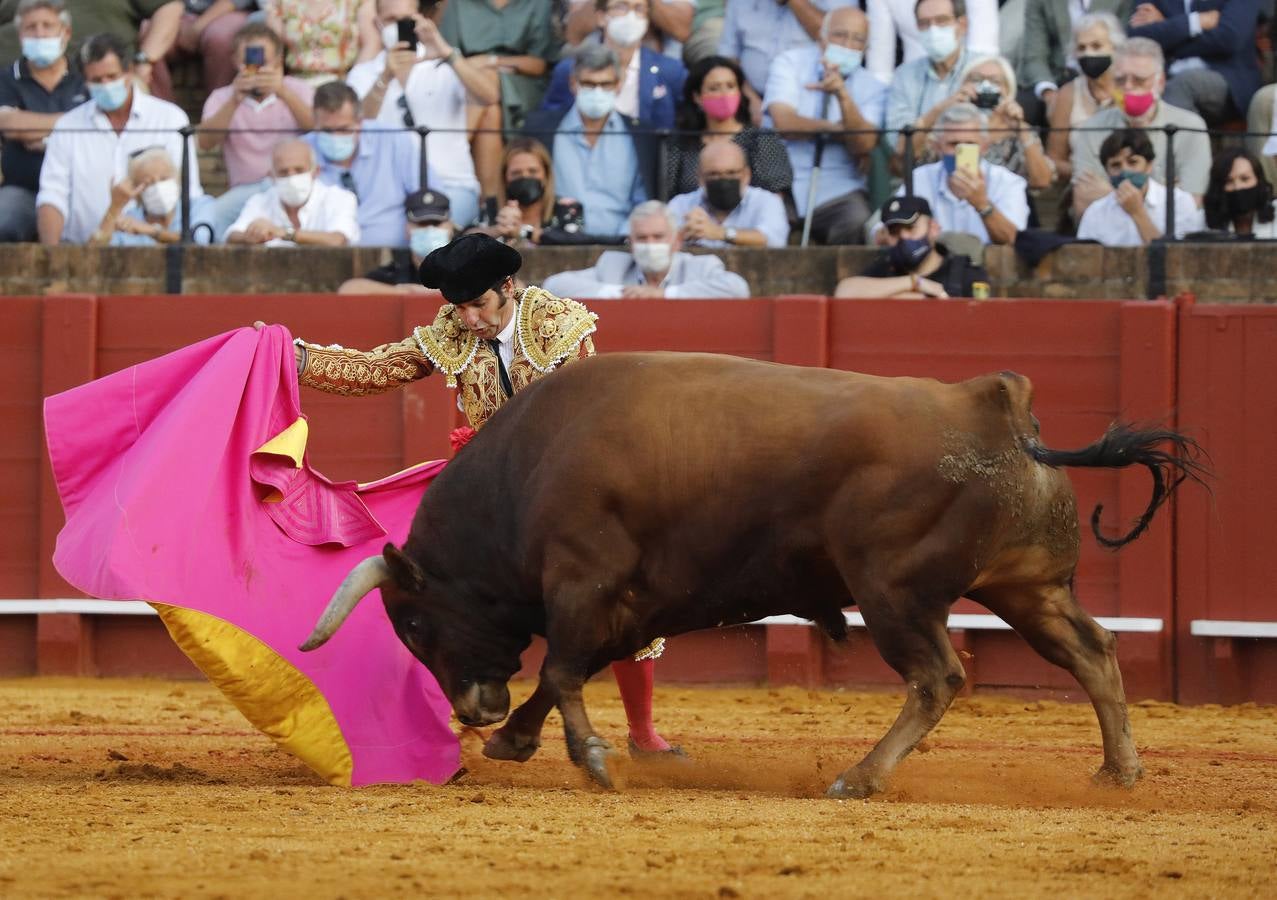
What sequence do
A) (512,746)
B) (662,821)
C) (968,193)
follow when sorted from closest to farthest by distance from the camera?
(662,821)
(512,746)
(968,193)

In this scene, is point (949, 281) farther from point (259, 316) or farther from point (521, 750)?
point (521, 750)

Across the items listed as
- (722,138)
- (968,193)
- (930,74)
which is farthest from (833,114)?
(968,193)

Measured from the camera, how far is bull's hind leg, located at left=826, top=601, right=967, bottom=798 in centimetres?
479

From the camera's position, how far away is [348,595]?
516cm

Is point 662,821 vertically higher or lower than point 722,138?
lower

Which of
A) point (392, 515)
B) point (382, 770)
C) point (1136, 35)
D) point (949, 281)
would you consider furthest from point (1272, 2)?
point (382, 770)

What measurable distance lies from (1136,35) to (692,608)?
5069 mm

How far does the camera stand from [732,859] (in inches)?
156

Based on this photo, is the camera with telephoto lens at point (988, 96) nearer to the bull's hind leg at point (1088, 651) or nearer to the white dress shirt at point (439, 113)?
the white dress shirt at point (439, 113)

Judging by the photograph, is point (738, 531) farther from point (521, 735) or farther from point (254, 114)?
point (254, 114)

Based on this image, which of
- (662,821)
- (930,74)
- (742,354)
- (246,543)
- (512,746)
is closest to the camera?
(662,821)

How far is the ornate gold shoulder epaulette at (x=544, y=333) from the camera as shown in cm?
551

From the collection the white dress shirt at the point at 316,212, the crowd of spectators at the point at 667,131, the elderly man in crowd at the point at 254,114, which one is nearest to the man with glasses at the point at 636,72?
the crowd of spectators at the point at 667,131

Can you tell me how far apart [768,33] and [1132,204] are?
6.13ft
